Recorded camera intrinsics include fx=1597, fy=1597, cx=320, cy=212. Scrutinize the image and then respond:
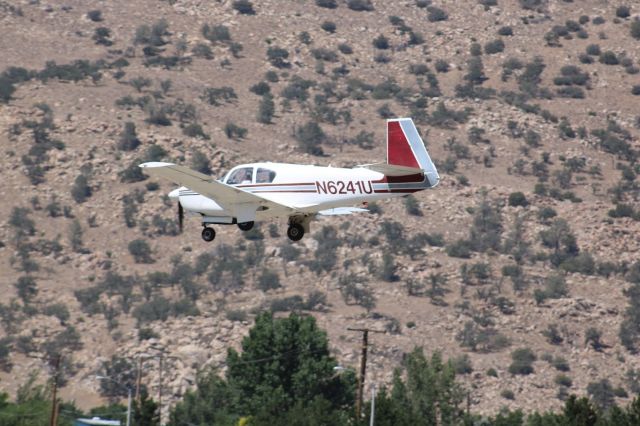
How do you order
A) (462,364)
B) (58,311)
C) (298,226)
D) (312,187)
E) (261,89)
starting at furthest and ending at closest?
1. (261,89)
2. (58,311)
3. (462,364)
4. (298,226)
5. (312,187)

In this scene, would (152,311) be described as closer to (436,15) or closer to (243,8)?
(243,8)

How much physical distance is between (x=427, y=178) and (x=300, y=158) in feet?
267

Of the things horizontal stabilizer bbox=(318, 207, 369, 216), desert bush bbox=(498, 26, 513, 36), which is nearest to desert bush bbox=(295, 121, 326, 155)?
desert bush bbox=(498, 26, 513, 36)

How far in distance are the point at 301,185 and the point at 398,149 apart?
12.0 feet

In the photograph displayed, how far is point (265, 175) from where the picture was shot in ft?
169

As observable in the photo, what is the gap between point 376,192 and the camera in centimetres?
4991

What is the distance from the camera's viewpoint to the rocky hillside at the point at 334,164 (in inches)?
4432

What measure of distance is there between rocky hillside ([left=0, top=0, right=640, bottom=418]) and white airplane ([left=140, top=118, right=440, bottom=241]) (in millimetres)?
55117

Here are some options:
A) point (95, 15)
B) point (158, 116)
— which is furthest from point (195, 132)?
point (95, 15)

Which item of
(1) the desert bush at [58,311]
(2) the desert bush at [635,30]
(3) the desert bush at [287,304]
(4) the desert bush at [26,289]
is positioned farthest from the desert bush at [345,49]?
(1) the desert bush at [58,311]

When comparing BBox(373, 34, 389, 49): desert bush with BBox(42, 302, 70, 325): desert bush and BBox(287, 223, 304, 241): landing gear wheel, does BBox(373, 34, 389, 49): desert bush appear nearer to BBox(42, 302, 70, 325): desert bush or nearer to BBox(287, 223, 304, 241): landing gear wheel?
BBox(42, 302, 70, 325): desert bush

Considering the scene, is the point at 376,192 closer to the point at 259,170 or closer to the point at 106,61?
the point at 259,170

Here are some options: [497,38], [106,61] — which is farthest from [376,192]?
[497,38]

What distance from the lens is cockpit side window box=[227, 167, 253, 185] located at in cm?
5156
